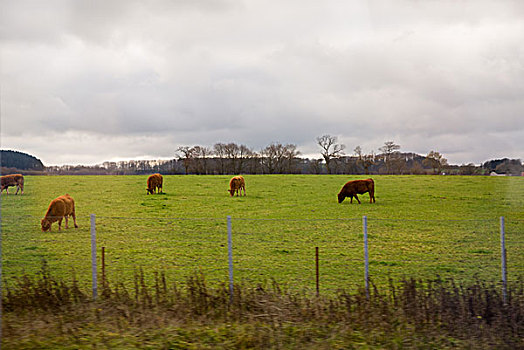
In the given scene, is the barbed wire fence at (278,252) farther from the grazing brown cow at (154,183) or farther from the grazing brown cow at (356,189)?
the grazing brown cow at (154,183)

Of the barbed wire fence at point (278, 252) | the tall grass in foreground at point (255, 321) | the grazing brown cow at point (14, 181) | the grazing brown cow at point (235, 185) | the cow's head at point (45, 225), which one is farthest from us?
the grazing brown cow at point (235, 185)

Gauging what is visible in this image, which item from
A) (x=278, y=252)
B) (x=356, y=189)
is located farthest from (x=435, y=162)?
(x=278, y=252)

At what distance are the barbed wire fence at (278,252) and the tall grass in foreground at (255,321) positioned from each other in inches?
36.8

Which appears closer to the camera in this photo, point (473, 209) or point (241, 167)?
point (473, 209)

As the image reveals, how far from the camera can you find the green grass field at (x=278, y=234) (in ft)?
41.4

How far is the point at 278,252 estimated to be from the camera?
15484mm

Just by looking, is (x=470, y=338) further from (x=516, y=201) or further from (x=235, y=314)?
(x=516, y=201)

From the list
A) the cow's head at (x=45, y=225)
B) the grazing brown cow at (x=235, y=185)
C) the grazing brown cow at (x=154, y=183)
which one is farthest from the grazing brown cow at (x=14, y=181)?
the cow's head at (x=45, y=225)

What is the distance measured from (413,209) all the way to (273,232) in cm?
1329

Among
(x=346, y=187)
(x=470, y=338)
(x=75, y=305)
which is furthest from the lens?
(x=346, y=187)

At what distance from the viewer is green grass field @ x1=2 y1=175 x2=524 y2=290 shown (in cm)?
1261

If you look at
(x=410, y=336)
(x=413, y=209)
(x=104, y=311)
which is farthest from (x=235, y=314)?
(x=413, y=209)

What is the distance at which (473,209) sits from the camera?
3031cm

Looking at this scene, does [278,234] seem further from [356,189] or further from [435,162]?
[435,162]
